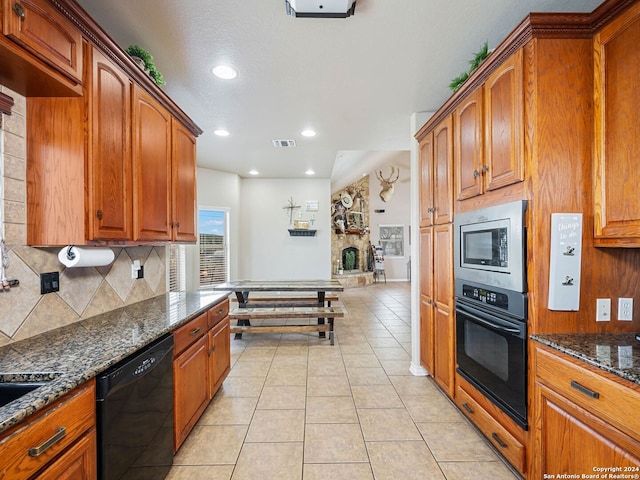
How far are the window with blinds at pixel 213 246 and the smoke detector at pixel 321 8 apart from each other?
4876 mm

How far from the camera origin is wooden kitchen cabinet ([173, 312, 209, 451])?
5.92 feet

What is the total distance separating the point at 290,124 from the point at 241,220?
3862mm

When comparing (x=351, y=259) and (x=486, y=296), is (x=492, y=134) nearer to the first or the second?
(x=486, y=296)

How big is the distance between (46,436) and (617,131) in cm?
249

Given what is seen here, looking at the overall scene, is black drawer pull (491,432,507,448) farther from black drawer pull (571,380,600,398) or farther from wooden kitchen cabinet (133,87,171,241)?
wooden kitchen cabinet (133,87,171,241)

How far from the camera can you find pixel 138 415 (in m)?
1.37

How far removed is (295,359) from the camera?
3473mm

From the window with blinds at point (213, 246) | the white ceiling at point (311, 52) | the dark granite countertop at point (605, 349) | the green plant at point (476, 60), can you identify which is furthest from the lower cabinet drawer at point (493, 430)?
the window with blinds at point (213, 246)

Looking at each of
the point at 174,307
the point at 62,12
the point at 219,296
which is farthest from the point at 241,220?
the point at 62,12

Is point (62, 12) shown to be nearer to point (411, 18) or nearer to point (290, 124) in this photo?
point (411, 18)

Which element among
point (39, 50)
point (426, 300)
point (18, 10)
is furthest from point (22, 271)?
point (426, 300)

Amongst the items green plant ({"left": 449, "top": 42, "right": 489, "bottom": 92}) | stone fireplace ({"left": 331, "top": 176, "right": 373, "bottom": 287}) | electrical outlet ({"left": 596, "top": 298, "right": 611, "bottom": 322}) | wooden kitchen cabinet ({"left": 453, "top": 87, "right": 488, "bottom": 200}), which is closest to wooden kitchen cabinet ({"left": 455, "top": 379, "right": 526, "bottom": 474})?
electrical outlet ({"left": 596, "top": 298, "right": 611, "bottom": 322})

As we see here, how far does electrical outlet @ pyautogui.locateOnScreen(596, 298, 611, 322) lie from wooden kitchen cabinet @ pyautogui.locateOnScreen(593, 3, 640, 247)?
288mm

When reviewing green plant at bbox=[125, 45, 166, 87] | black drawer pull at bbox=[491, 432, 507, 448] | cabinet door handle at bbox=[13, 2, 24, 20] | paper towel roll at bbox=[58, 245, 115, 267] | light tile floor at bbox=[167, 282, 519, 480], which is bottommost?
light tile floor at bbox=[167, 282, 519, 480]
